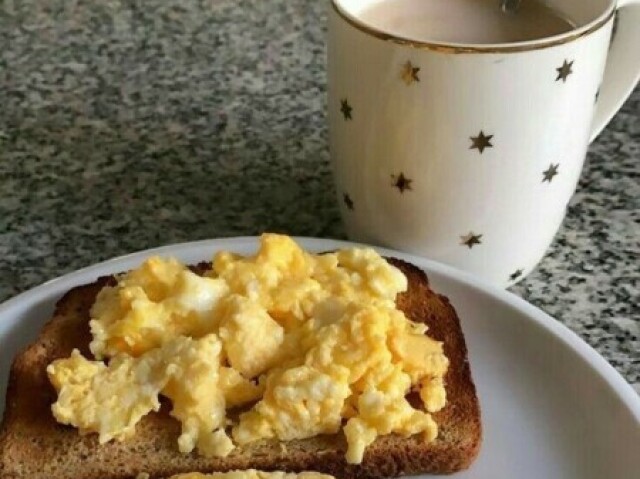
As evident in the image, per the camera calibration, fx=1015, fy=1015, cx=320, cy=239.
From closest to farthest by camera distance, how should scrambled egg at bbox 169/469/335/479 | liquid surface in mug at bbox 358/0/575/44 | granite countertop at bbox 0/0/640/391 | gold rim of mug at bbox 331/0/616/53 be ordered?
1. scrambled egg at bbox 169/469/335/479
2. gold rim of mug at bbox 331/0/616/53
3. liquid surface in mug at bbox 358/0/575/44
4. granite countertop at bbox 0/0/640/391

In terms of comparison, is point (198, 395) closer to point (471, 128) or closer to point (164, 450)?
point (164, 450)

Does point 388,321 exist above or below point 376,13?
below

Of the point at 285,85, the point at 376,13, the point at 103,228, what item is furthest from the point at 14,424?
the point at 285,85

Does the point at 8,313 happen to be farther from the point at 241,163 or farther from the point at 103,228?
the point at 241,163

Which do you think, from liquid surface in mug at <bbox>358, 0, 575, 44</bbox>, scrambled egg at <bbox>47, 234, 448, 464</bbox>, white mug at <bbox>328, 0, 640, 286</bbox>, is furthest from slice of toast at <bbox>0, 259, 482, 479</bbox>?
liquid surface in mug at <bbox>358, 0, 575, 44</bbox>

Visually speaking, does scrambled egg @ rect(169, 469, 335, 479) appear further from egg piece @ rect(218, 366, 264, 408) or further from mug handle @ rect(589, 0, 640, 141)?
mug handle @ rect(589, 0, 640, 141)

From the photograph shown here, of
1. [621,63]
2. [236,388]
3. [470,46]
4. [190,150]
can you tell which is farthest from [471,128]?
[190,150]
